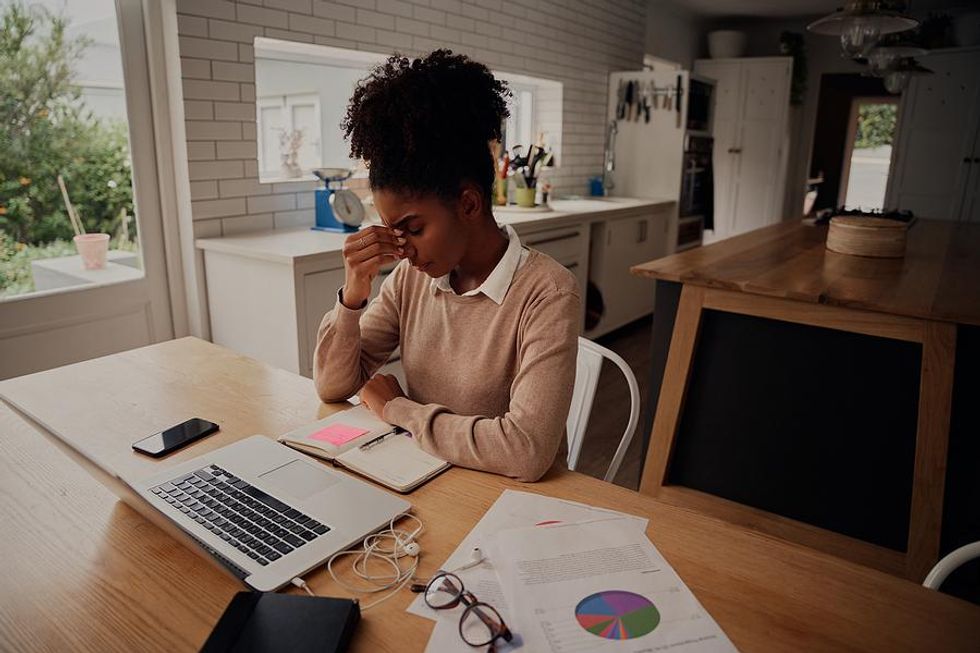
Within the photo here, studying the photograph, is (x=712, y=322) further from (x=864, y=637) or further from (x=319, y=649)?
(x=319, y=649)

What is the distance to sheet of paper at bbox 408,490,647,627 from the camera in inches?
30.2

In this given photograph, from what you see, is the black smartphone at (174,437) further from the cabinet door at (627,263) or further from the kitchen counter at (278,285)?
the cabinet door at (627,263)

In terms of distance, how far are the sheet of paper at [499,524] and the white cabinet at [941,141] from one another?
248 inches

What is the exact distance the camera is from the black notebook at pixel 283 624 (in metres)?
0.68

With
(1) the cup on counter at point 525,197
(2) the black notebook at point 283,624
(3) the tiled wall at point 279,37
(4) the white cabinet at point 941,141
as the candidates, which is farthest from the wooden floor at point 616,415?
(4) the white cabinet at point 941,141

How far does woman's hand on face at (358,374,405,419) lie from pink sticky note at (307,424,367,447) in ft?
0.22

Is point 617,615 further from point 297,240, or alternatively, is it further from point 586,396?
point 297,240

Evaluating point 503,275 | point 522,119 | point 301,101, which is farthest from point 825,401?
point 522,119

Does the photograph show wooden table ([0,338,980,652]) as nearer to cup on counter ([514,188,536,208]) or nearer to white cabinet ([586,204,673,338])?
cup on counter ([514,188,536,208])

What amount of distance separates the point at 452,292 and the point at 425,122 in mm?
350

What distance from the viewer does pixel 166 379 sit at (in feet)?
4.80

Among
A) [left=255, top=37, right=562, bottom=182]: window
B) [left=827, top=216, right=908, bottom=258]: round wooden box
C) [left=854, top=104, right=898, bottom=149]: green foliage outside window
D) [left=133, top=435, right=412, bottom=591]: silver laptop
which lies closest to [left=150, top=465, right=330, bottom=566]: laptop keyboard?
[left=133, top=435, right=412, bottom=591]: silver laptop

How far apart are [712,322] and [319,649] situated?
1.80 m

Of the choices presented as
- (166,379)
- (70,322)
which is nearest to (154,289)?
(70,322)
